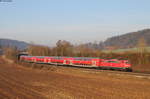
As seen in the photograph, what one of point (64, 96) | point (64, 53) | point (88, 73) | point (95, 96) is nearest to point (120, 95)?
point (95, 96)

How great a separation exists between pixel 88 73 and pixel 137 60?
2814 cm

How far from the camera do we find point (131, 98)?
1642 centimetres

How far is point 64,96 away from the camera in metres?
17.2

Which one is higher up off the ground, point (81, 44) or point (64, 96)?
point (81, 44)

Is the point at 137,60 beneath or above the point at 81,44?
beneath

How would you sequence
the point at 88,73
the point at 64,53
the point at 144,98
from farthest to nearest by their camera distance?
the point at 64,53 < the point at 88,73 < the point at 144,98

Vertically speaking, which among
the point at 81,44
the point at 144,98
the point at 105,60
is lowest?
the point at 144,98

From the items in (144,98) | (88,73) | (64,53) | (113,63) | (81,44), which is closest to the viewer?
(144,98)

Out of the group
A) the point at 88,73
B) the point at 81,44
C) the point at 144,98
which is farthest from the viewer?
the point at 81,44

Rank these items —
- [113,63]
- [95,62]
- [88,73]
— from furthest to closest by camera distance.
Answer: [95,62] → [113,63] → [88,73]

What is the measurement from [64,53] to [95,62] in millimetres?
48954

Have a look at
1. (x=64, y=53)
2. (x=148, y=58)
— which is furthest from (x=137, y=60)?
(x=64, y=53)

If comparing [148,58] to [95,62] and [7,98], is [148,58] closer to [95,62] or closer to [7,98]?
[95,62]

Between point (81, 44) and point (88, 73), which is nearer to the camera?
point (88, 73)
